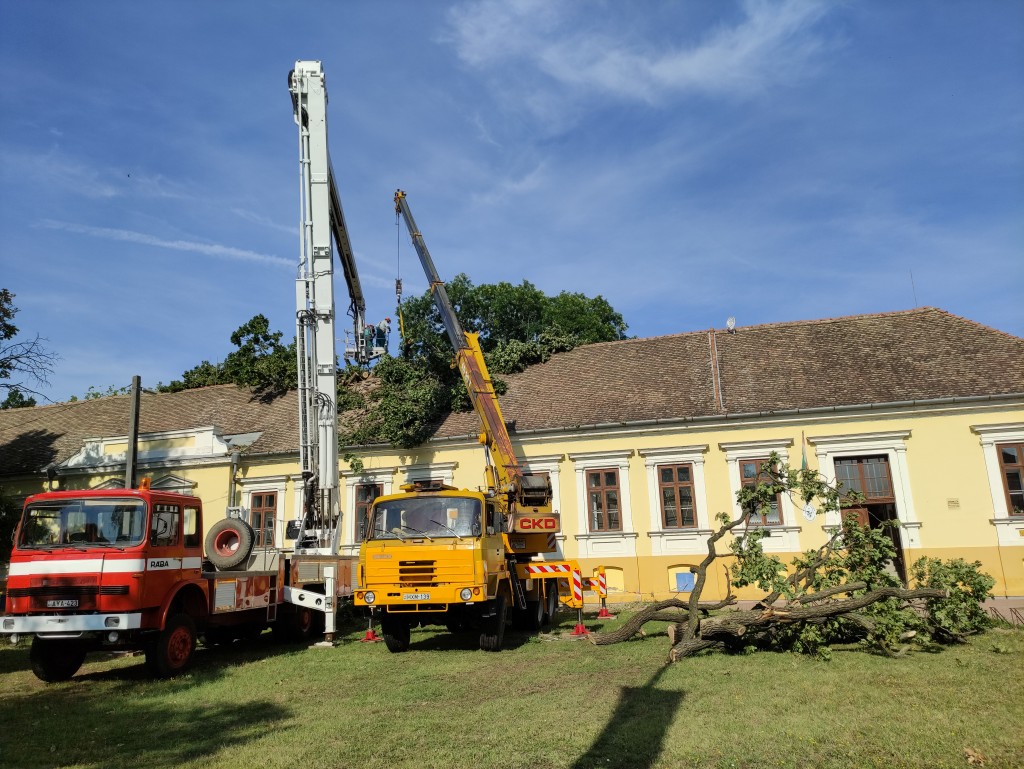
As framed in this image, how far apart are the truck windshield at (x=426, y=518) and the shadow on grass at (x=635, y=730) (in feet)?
13.2

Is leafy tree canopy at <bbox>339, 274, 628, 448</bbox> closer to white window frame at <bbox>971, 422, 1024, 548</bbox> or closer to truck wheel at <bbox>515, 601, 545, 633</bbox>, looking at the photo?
truck wheel at <bbox>515, 601, 545, 633</bbox>

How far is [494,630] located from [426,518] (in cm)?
204

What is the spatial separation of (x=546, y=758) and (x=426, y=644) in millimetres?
7360

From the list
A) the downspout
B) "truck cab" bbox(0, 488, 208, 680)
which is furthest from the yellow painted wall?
"truck cab" bbox(0, 488, 208, 680)

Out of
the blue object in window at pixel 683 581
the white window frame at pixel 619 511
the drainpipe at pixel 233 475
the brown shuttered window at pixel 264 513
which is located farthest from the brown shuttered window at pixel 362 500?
the blue object in window at pixel 683 581

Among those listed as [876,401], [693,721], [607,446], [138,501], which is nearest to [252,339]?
[607,446]

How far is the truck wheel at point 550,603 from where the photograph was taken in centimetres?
1432

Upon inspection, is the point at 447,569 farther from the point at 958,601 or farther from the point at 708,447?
the point at 708,447

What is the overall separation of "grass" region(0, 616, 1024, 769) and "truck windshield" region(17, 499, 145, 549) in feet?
6.03

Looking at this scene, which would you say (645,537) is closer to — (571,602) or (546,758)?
(571,602)

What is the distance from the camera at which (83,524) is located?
962cm

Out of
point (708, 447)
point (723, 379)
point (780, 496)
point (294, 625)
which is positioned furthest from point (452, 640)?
point (723, 379)

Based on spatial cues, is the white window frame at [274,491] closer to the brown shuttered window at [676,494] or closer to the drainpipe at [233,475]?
the drainpipe at [233,475]

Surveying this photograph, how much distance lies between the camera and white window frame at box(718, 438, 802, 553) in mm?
18080
